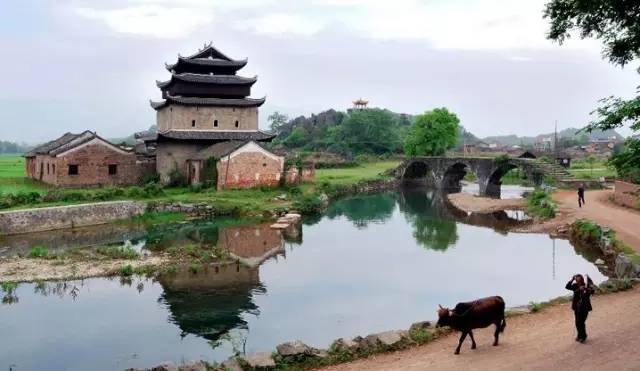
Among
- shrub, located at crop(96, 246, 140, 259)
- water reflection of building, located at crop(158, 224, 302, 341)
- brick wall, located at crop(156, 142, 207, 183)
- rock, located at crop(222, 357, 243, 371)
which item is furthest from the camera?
brick wall, located at crop(156, 142, 207, 183)

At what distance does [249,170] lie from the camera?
Result: 4241cm

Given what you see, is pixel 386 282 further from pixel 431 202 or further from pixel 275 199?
pixel 431 202

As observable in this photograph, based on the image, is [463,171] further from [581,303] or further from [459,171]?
[581,303]

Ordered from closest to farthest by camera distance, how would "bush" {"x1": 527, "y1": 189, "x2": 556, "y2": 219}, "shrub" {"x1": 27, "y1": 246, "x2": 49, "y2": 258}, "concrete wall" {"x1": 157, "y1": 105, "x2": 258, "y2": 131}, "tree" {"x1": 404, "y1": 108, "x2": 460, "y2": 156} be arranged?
"shrub" {"x1": 27, "y1": 246, "x2": 49, "y2": 258} → "bush" {"x1": 527, "y1": 189, "x2": 556, "y2": 219} → "concrete wall" {"x1": 157, "y1": 105, "x2": 258, "y2": 131} → "tree" {"x1": 404, "y1": 108, "x2": 460, "y2": 156}

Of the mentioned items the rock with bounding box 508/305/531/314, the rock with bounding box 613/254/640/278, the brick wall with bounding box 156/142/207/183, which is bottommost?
the rock with bounding box 508/305/531/314

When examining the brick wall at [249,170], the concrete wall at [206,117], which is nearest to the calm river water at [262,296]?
the brick wall at [249,170]

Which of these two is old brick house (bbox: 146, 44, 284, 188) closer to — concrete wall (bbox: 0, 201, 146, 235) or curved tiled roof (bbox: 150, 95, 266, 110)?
curved tiled roof (bbox: 150, 95, 266, 110)

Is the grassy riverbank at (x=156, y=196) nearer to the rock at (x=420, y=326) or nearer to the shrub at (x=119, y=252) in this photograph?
the shrub at (x=119, y=252)

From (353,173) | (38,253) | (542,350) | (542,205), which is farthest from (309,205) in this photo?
(542,350)

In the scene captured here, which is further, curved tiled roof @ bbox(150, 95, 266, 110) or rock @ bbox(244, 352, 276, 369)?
curved tiled roof @ bbox(150, 95, 266, 110)

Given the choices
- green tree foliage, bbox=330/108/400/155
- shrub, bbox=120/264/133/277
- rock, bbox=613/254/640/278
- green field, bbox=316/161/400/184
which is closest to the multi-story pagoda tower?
green field, bbox=316/161/400/184

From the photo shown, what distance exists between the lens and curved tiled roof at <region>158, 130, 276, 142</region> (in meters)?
44.2

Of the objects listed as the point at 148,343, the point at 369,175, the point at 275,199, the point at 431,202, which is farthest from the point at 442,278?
the point at 369,175

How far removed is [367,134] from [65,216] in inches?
2824
